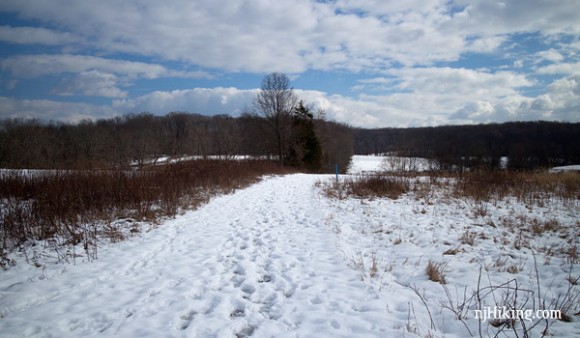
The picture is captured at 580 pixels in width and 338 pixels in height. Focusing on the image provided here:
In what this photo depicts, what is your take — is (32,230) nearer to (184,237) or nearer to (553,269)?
(184,237)

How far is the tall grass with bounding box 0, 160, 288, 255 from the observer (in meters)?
5.64

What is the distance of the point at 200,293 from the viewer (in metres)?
3.55

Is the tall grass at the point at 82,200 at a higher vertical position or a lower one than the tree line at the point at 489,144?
lower

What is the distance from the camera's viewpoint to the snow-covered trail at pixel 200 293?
9.16 ft

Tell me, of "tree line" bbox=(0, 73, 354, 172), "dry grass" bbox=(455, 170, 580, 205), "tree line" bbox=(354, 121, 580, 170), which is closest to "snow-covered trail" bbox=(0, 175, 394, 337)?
"dry grass" bbox=(455, 170, 580, 205)

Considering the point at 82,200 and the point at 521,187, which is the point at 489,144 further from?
the point at 82,200

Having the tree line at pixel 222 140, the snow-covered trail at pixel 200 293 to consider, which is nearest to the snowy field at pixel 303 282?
the snow-covered trail at pixel 200 293

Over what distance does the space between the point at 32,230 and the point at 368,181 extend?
12640 mm

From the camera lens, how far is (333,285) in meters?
3.73

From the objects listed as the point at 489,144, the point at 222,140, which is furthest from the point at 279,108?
the point at 489,144

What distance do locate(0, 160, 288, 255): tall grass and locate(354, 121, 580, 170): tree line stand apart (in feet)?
98.3

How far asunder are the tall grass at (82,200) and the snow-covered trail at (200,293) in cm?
149

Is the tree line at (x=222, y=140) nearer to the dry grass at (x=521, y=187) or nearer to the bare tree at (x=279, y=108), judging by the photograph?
the bare tree at (x=279, y=108)

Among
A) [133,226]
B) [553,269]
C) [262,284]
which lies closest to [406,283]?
[262,284]
